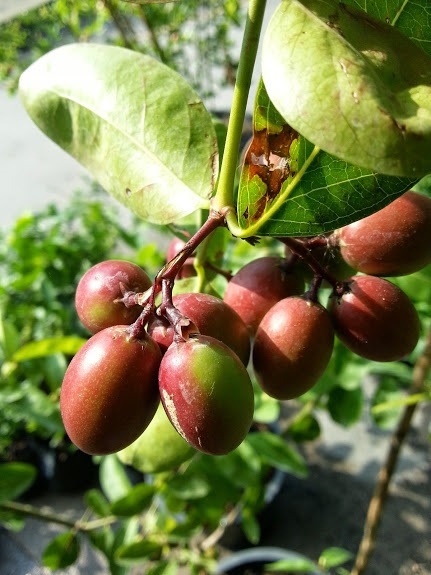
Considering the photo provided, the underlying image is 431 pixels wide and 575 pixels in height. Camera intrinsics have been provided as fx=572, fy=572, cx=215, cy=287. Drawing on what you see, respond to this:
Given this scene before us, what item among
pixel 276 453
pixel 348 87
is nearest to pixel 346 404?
pixel 276 453

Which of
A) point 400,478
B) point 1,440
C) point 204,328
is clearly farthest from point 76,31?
point 204,328

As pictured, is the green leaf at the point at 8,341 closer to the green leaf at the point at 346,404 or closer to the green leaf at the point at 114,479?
the green leaf at the point at 114,479

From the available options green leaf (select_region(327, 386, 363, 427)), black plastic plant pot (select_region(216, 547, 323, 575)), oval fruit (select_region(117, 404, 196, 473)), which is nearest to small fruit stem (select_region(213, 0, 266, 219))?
oval fruit (select_region(117, 404, 196, 473))

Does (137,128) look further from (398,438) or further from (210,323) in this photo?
(398,438)

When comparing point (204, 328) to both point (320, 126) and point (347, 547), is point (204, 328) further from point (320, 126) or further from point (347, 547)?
point (347, 547)

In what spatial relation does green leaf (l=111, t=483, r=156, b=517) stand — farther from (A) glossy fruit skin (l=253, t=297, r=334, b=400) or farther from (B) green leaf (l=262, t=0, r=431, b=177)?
(B) green leaf (l=262, t=0, r=431, b=177)

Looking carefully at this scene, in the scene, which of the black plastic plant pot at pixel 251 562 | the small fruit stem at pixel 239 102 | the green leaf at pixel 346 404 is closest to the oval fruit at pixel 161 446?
the small fruit stem at pixel 239 102

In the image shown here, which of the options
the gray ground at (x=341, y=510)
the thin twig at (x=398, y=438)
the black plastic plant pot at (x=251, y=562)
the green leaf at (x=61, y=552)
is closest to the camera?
the thin twig at (x=398, y=438)
